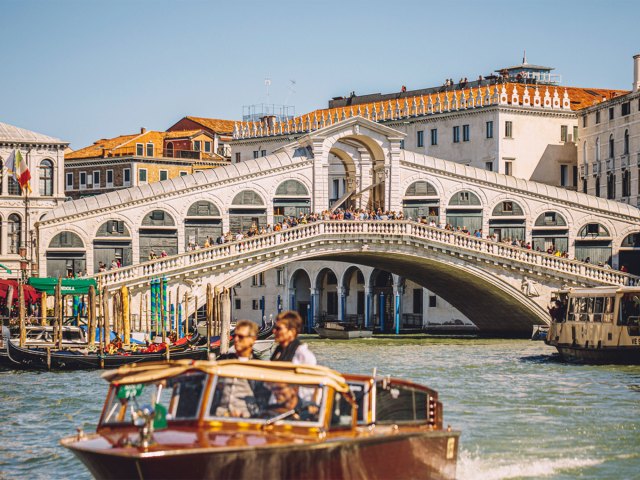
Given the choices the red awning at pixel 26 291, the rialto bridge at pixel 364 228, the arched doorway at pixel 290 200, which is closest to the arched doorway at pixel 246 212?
the rialto bridge at pixel 364 228

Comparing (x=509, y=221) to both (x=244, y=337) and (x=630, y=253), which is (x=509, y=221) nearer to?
(x=630, y=253)

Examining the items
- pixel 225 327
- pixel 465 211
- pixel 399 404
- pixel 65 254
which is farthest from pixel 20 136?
pixel 399 404

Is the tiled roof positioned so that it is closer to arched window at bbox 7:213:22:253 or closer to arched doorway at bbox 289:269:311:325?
arched window at bbox 7:213:22:253

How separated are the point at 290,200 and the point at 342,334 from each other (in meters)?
6.52

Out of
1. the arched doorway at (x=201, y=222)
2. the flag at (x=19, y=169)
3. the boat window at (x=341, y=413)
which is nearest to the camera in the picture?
the boat window at (x=341, y=413)

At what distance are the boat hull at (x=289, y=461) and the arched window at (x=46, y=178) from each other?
3805 cm

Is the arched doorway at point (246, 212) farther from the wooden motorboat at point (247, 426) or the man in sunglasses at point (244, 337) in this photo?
the man in sunglasses at point (244, 337)

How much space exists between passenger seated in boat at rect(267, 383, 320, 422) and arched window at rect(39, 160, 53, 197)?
3871 centimetres

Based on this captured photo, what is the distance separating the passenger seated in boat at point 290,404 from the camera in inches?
440

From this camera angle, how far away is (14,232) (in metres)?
48.3

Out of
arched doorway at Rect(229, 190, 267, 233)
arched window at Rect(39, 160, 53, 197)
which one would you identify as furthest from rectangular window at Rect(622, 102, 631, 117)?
arched window at Rect(39, 160, 53, 197)

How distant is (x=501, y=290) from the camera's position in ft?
137

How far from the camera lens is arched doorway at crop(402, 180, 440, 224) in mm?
44031

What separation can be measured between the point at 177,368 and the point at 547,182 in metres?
43.9
